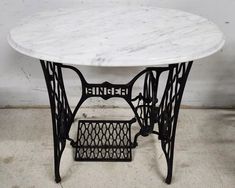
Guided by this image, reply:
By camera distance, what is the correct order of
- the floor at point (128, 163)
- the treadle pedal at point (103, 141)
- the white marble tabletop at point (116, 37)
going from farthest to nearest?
the treadle pedal at point (103, 141)
the floor at point (128, 163)
the white marble tabletop at point (116, 37)

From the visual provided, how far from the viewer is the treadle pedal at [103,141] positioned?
1699 millimetres

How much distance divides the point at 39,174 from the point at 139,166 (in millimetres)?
536

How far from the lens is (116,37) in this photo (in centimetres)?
117

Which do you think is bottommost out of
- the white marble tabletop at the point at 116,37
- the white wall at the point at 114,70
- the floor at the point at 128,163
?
the floor at the point at 128,163

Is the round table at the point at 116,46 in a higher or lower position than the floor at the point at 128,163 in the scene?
higher

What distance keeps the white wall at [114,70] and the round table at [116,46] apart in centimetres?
36

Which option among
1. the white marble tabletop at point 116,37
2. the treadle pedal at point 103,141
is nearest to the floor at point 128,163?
the treadle pedal at point 103,141

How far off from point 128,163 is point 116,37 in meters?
0.78

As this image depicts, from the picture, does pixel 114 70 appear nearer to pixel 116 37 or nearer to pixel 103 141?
pixel 103 141

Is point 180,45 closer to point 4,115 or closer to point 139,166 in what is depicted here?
point 139,166

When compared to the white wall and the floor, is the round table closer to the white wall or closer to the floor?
the floor

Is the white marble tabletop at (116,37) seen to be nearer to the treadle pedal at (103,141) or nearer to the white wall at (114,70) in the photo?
the white wall at (114,70)

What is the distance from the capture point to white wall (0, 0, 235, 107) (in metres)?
1.79

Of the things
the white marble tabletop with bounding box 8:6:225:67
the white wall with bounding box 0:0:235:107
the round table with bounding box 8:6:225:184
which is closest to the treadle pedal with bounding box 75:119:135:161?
the round table with bounding box 8:6:225:184
